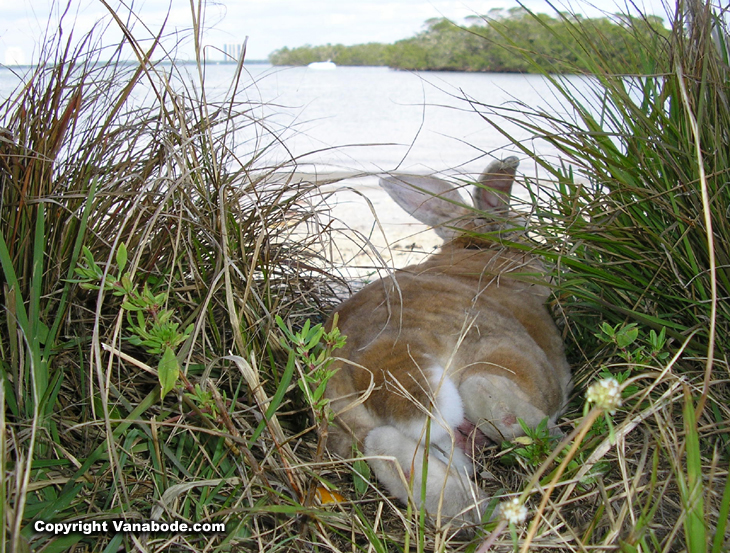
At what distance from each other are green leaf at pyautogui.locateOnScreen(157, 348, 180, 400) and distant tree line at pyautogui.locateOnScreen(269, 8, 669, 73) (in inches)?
56.6

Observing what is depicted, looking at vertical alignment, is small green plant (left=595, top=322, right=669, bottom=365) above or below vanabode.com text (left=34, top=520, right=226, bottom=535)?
above

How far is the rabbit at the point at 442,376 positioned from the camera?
76.8 inches

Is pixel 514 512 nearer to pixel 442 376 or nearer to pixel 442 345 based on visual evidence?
pixel 442 376

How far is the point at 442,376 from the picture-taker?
1.84 m

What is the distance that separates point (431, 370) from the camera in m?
2.13

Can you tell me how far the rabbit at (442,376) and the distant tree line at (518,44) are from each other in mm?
510

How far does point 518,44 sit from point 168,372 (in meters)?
1.75

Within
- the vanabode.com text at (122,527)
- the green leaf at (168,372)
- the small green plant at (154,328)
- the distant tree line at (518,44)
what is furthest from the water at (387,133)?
the vanabode.com text at (122,527)

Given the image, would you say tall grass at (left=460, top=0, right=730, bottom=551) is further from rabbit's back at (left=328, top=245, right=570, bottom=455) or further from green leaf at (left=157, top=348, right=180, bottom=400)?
green leaf at (left=157, top=348, right=180, bottom=400)

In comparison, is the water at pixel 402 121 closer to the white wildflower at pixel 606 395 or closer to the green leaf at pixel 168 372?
the green leaf at pixel 168 372

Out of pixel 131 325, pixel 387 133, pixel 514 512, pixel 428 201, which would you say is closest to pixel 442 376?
pixel 514 512

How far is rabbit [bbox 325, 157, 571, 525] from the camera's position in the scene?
76.8 inches

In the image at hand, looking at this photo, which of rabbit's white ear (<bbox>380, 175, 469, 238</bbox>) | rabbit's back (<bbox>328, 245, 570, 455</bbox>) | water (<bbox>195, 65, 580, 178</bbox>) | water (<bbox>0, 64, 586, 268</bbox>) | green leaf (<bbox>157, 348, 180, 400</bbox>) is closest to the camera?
green leaf (<bbox>157, 348, 180, 400</bbox>)

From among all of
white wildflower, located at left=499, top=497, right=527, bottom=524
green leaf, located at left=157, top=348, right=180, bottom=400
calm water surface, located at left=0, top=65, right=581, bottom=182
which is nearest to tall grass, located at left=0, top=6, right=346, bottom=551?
green leaf, located at left=157, top=348, right=180, bottom=400
